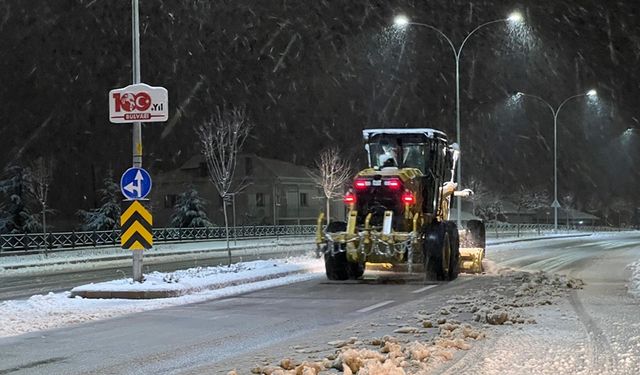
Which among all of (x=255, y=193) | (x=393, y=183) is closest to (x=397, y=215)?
(x=393, y=183)

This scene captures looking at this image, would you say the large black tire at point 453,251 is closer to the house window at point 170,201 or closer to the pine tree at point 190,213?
the pine tree at point 190,213

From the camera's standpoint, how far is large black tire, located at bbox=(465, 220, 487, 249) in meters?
22.5

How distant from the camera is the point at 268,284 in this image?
57.0 ft

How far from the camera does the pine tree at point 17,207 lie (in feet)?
160

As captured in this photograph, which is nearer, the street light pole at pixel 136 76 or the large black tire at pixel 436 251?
the street light pole at pixel 136 76

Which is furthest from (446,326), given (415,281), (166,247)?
(166,247)

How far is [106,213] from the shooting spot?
2089 inches

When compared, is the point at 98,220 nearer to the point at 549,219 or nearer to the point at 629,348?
the point at 629,348

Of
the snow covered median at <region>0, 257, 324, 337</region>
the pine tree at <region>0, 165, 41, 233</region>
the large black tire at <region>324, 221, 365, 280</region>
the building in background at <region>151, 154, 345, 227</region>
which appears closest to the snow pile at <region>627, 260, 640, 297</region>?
the large black tire at <region>324, 221, 365, 280</region>

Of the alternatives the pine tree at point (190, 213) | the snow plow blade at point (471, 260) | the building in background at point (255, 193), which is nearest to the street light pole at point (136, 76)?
the snow plow blade at point (471, 260)

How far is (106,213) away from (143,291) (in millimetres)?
40285

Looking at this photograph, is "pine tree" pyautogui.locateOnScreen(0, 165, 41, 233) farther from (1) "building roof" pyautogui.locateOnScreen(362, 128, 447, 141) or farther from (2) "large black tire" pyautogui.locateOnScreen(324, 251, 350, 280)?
(1) "building roof" pyautogui.locateOnScreen(362, 128, 447, 141)

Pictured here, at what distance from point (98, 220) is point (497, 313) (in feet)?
150

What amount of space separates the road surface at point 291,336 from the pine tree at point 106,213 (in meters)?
39.6
